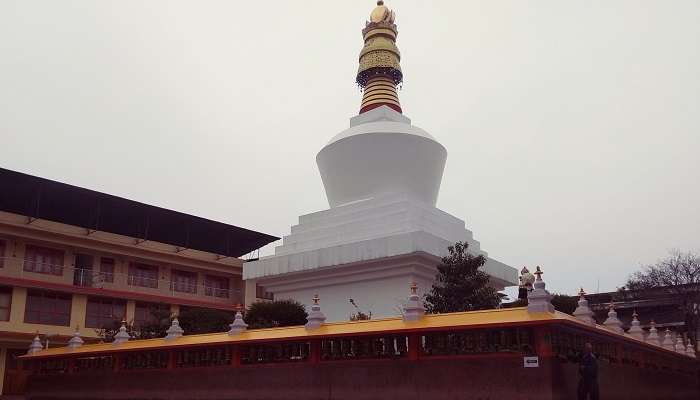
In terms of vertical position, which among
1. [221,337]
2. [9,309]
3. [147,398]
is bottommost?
[147,398]

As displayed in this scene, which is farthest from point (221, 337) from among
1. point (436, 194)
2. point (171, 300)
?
point (171, 300)

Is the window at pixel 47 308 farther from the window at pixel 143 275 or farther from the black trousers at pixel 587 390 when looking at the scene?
the black trousers at pixel 587 390

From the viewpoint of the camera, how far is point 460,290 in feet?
62.3

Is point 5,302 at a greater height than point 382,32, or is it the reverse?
point 382,32

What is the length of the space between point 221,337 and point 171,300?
22.3 m

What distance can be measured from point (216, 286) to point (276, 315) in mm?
21235

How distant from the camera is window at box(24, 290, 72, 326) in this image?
3172 cm

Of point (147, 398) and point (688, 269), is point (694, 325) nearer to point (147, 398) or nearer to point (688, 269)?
point (688, 269)

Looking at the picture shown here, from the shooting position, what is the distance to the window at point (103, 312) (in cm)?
3384

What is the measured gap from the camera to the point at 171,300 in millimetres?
37062

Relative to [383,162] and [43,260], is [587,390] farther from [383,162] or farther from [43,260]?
[43,260]

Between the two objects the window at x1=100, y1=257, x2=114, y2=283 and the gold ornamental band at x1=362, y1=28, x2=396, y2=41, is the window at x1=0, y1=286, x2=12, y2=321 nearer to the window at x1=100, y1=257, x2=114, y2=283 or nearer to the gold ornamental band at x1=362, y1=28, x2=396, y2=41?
the window at x1=100, y1=257, x2=114, y2=283

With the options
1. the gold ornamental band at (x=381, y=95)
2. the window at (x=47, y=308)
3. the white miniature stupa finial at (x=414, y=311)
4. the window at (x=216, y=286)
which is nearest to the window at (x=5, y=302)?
the window at (x=47, y=308)

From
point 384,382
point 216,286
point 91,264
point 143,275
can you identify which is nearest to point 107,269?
point 91,264
